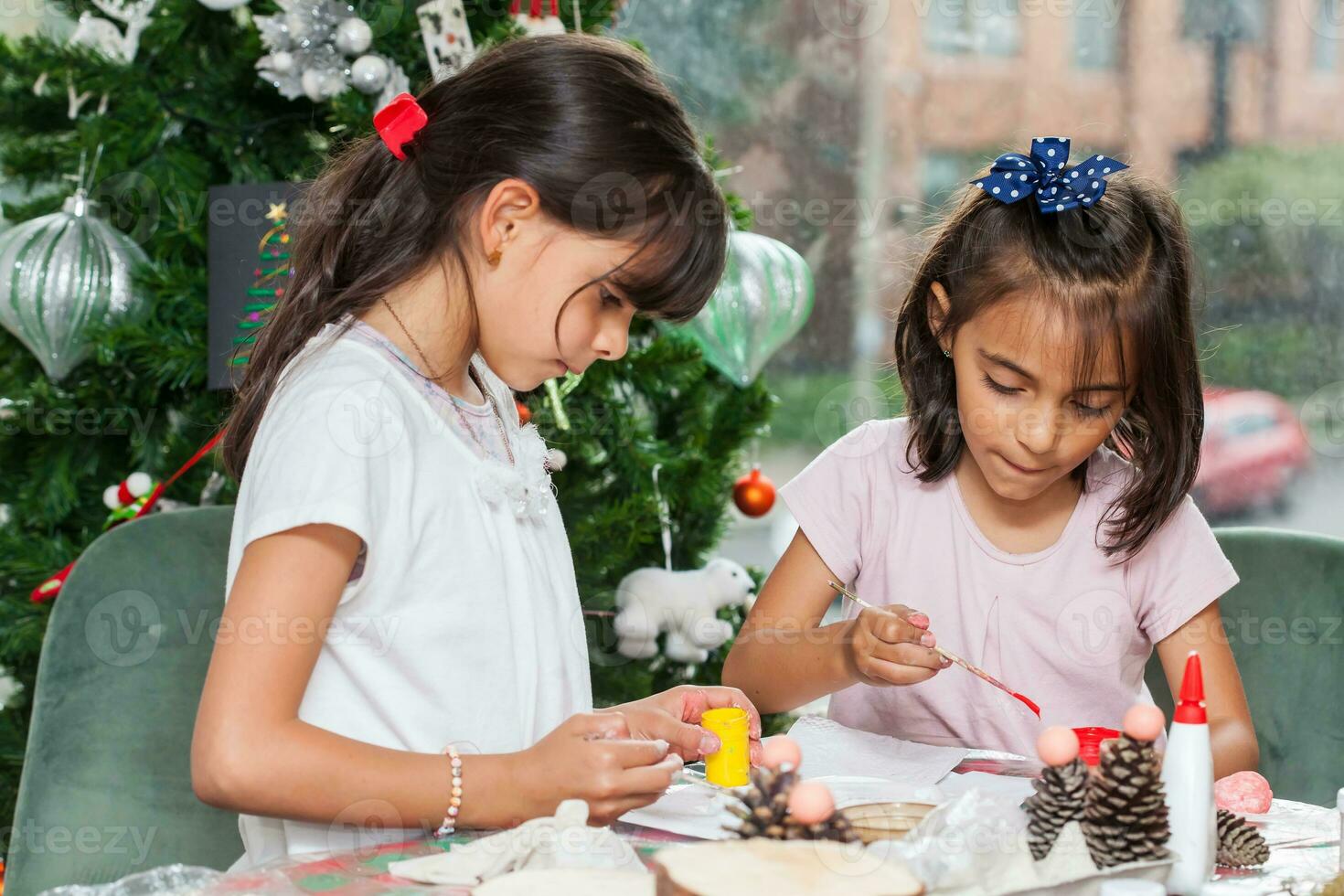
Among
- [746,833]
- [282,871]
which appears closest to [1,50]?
[282,871]

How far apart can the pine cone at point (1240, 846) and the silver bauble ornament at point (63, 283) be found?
1.55 meters

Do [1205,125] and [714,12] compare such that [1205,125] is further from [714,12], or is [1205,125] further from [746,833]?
[746,833]

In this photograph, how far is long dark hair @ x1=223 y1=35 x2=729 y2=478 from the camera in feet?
3.69

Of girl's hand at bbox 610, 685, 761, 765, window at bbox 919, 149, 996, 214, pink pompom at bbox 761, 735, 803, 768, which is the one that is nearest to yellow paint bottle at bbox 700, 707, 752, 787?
girl's hand at bbox 610, 685, 761, 765

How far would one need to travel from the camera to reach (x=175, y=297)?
1.94 metres

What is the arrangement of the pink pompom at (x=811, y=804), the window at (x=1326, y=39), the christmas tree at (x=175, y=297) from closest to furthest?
the pink pompom at (x=811, y=804)
the christmas tree at (x=175, y=297)
the window at (x=1326, y=39)

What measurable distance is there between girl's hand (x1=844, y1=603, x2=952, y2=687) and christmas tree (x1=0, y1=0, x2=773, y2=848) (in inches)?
26.5

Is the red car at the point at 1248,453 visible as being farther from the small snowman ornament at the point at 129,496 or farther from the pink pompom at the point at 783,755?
the pink pompom at the point at 783,755

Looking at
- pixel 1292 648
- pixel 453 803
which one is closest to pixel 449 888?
pixel 453 803

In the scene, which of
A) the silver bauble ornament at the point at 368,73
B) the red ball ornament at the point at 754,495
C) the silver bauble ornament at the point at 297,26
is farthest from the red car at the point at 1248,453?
the silver bauble ornament at the point at 297,26

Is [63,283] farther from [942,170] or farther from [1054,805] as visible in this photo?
[942,170]

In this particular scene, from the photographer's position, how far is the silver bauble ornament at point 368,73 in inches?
72.0

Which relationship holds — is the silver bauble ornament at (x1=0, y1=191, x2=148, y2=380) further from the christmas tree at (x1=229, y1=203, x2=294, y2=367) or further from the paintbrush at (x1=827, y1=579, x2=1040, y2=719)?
the paintbrush at (x1=827, y1=579, x2=1040, y2=719)

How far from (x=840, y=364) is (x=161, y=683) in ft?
5.59
